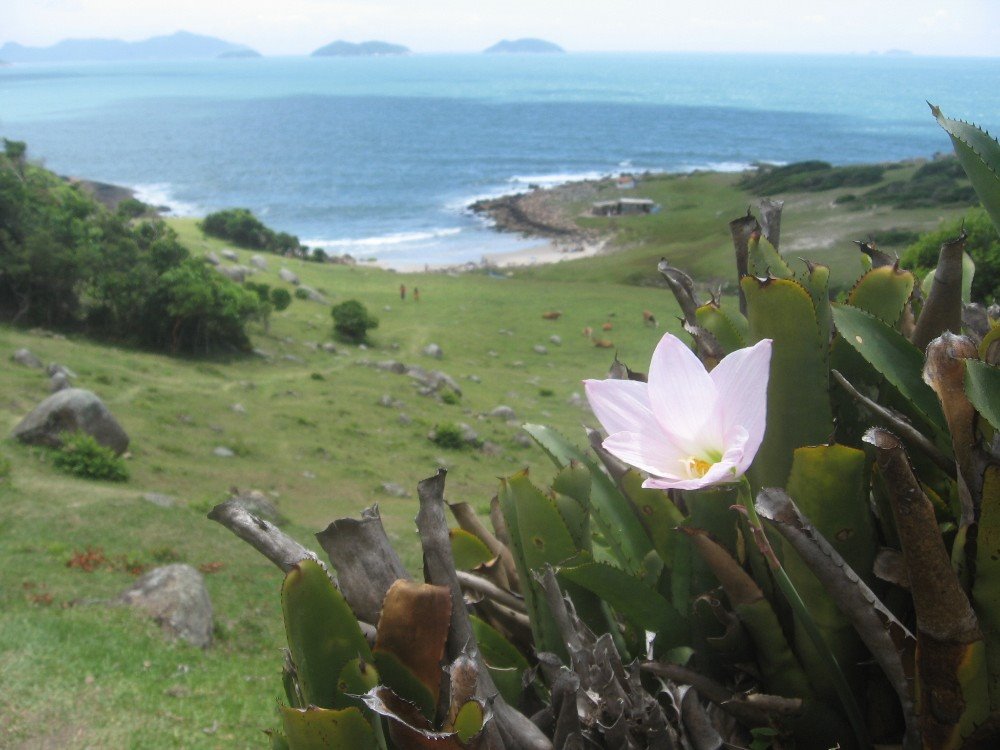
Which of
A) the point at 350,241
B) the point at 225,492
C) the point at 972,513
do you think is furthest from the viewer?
the point at 350,241

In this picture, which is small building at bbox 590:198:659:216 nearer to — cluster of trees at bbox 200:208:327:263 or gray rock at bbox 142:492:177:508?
cluster of trees at bbox 200:208:327:263

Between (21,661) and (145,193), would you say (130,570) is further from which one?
(145,193)

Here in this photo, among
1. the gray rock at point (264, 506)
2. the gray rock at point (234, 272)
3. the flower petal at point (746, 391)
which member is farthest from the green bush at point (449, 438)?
the flower petal at point (746, 391)

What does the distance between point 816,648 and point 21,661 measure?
6.90m

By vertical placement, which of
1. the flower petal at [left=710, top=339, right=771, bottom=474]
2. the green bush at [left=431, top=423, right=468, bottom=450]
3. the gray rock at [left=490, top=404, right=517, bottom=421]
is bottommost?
the gray rock at [left=490, top=404, right=517, bottom=421]

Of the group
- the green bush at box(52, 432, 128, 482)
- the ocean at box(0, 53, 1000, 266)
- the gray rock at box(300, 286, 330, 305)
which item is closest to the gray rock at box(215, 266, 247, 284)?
the gray rock at box(300, 286, 330, 305)

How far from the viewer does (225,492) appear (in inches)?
596

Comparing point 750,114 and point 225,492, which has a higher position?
point 750,114

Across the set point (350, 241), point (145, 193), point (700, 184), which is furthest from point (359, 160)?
point (700, 184)

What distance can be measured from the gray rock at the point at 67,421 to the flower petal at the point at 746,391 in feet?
50.3

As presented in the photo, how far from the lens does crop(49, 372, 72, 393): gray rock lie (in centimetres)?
1789

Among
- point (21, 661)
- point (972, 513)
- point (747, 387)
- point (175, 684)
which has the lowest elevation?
point (175, 684)

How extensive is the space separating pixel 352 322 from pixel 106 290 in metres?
7.52

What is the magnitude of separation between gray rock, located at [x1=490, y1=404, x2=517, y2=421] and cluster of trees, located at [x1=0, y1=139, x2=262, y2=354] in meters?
8.15
